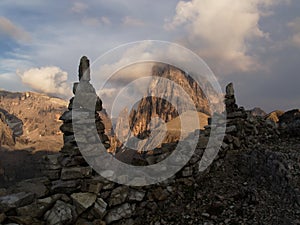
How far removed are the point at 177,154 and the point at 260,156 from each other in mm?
3927

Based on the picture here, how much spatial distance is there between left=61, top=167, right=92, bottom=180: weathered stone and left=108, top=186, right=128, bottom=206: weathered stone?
4.17 ft

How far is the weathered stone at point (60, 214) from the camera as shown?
9359 mm

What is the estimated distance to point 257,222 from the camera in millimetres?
9656

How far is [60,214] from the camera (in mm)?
9523

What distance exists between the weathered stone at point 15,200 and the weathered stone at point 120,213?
2941mm

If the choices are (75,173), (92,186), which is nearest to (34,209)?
(75,173)

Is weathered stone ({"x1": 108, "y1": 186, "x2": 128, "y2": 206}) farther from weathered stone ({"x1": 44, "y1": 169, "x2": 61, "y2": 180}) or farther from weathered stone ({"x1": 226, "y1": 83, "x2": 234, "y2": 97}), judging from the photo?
weathered stone ({"x1": 226, "y1": 83, "x2": 234, "y2": 97})

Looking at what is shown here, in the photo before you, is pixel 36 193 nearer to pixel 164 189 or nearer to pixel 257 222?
pixel 164 189

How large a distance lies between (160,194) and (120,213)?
1.87m

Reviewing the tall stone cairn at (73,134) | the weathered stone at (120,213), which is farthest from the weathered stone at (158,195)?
the tall stone cairn at (73,134)

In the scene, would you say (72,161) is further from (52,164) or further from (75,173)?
(52,164)

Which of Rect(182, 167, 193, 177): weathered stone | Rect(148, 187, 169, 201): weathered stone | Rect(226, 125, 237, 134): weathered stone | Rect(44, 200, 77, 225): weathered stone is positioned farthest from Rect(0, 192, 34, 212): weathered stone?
Rect(226, 125, 237, 134): weathered stone

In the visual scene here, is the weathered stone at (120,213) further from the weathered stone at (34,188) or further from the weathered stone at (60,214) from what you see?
the weathered stone at (34,188)

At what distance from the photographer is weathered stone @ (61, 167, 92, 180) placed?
10586mm
